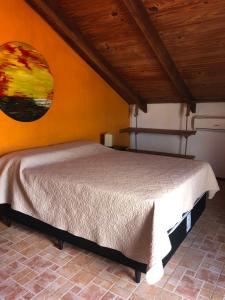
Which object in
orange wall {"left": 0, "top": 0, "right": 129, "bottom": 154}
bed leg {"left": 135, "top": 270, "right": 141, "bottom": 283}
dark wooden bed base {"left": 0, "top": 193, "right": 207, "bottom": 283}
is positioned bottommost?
bed leg {"left": 135, "top": 270, "right": 141, "bottom": 283}

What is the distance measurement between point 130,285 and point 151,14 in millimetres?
2394

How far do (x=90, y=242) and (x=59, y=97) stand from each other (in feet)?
6.53

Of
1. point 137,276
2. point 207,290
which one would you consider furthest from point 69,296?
point 207,290

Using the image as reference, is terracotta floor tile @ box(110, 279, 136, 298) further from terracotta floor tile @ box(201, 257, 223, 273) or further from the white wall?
the white wall

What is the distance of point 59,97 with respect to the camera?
3.22 m

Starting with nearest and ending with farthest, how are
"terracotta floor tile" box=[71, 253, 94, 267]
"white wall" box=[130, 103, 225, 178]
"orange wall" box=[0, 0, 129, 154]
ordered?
"terracotta floor tile" box=[71, 253, 94, 267], "orange wall" box=[0, 0, 129, 154], "white wall" box=[130, 103, 225, 178]

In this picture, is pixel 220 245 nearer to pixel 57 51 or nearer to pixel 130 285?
pixel 130 285

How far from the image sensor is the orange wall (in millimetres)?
2637

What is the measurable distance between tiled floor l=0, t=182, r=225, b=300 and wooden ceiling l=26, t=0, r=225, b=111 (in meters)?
2.01

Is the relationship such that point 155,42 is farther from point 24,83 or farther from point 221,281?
point 221,281

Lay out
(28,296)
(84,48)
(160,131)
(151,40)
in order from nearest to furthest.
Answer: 1. (28,296)
2. (151,40)
3. (84,48)
4. (160,131)

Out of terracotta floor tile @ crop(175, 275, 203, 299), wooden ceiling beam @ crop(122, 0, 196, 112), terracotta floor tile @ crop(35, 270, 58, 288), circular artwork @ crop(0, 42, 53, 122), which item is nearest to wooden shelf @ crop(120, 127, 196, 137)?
wooden ceiling beam @ crop(122, 0, 196, 112)

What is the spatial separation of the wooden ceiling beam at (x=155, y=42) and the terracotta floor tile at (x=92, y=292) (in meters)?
2.33

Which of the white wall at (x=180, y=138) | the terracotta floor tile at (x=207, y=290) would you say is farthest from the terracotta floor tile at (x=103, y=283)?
the white wall at (x=180, y=138)
